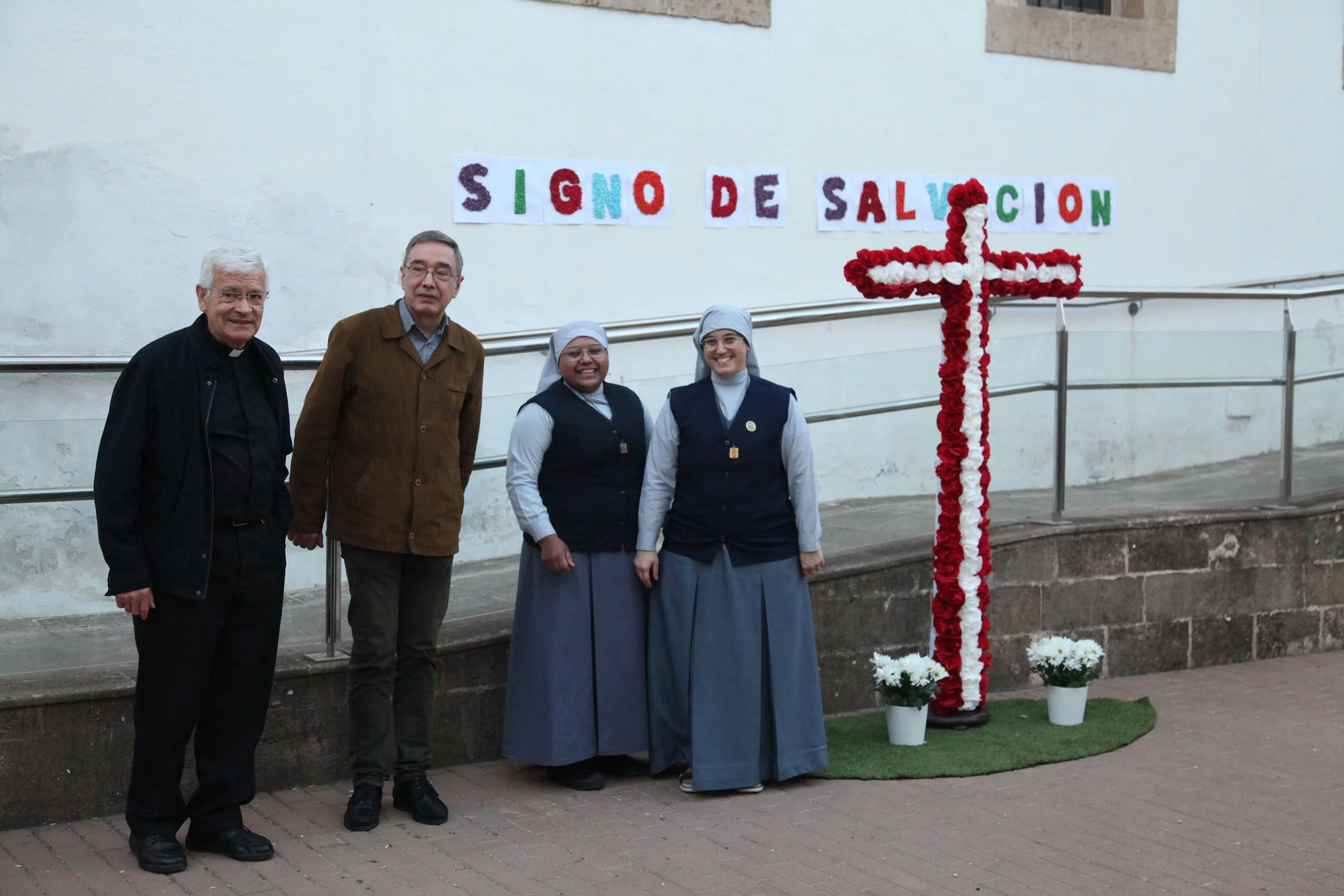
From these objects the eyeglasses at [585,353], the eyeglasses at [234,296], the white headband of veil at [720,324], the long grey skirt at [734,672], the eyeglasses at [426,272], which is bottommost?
the long grey skirt at [734,672]

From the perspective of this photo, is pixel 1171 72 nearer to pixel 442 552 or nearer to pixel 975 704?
pixel 975 704

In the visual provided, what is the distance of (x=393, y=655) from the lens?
5043 millimetres

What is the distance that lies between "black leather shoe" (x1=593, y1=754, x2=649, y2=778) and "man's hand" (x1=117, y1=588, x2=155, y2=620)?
6.21ft

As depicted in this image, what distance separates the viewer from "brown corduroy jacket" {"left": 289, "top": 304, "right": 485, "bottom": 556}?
4.92 m

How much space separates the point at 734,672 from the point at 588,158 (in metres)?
3.42

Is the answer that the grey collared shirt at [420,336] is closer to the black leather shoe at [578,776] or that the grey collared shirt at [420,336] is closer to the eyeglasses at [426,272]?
the eyeglasses at [426,272]

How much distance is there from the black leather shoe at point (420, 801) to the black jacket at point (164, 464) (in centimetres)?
108

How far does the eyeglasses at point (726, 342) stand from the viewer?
5.44 meters

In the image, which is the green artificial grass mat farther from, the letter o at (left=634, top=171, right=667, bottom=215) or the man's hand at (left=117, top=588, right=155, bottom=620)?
the letter o at (left=634, top=171, right=667, bottom=215)

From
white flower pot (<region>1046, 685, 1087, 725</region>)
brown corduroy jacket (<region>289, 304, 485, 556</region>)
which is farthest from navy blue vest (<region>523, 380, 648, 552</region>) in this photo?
white flower pot (<region>1046, 685, 1087, 725</region>)

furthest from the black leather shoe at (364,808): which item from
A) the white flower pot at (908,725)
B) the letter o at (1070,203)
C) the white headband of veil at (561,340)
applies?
the letter o at (1070,203)

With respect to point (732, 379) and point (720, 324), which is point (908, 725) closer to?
point (732, 379)

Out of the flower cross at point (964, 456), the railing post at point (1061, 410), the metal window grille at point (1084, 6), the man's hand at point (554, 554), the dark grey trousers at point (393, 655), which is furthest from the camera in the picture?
the metal window grille at point (1084, 6)

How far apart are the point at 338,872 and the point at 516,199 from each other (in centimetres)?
405
